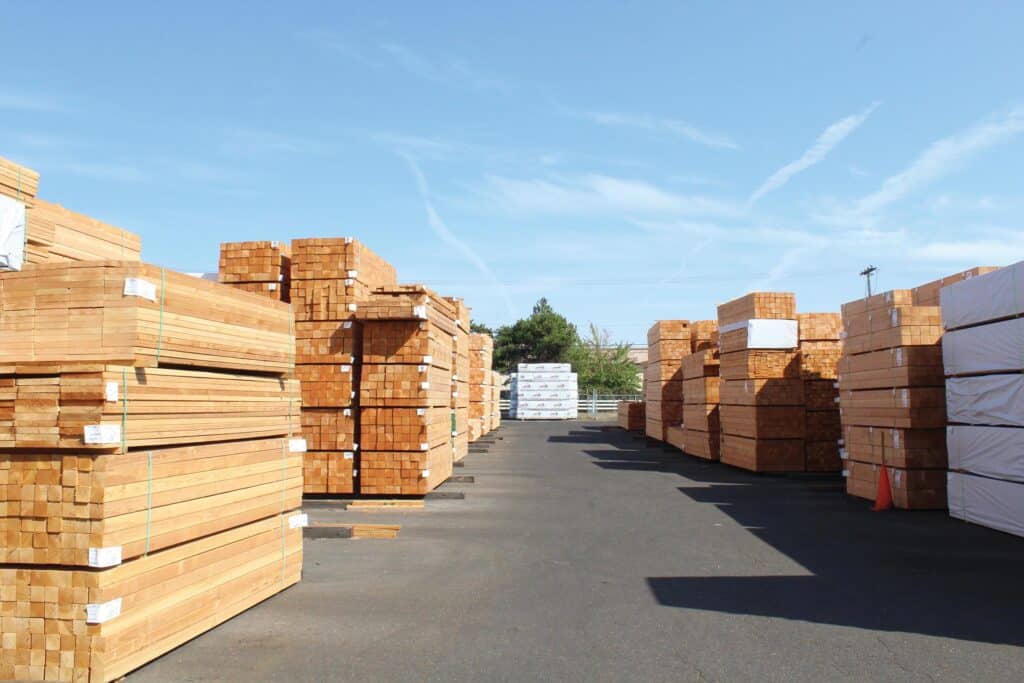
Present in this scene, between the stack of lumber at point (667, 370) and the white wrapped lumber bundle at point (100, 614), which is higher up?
the stack of lumber at point (667, 370)

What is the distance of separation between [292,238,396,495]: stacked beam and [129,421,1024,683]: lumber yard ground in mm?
929

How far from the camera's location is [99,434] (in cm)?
431

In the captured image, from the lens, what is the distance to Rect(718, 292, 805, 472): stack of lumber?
15.7m

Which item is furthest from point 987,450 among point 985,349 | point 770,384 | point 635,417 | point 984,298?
point 635,417

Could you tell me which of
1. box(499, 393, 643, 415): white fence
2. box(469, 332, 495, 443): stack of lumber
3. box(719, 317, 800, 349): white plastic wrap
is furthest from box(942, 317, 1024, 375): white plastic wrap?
box(499, 393, 643, 415): white fence

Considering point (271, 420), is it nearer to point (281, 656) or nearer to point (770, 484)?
point (281, 656)

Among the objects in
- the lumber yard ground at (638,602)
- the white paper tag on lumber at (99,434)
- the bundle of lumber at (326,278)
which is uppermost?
the bundle of lumber at (326,278)

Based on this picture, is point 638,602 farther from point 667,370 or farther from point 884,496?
point 667,370

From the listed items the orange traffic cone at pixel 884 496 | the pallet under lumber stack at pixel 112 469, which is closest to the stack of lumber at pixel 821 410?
the orange traffic cone at pixel 884 496

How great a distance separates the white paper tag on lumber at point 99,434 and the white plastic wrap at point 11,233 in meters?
3.03

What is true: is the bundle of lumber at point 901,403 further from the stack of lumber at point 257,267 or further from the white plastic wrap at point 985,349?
the stack of lumber at point 257,267

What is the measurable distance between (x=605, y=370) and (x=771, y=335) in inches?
1656

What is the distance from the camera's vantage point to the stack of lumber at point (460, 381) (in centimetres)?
1775

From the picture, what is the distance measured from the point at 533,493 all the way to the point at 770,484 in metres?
4.70
